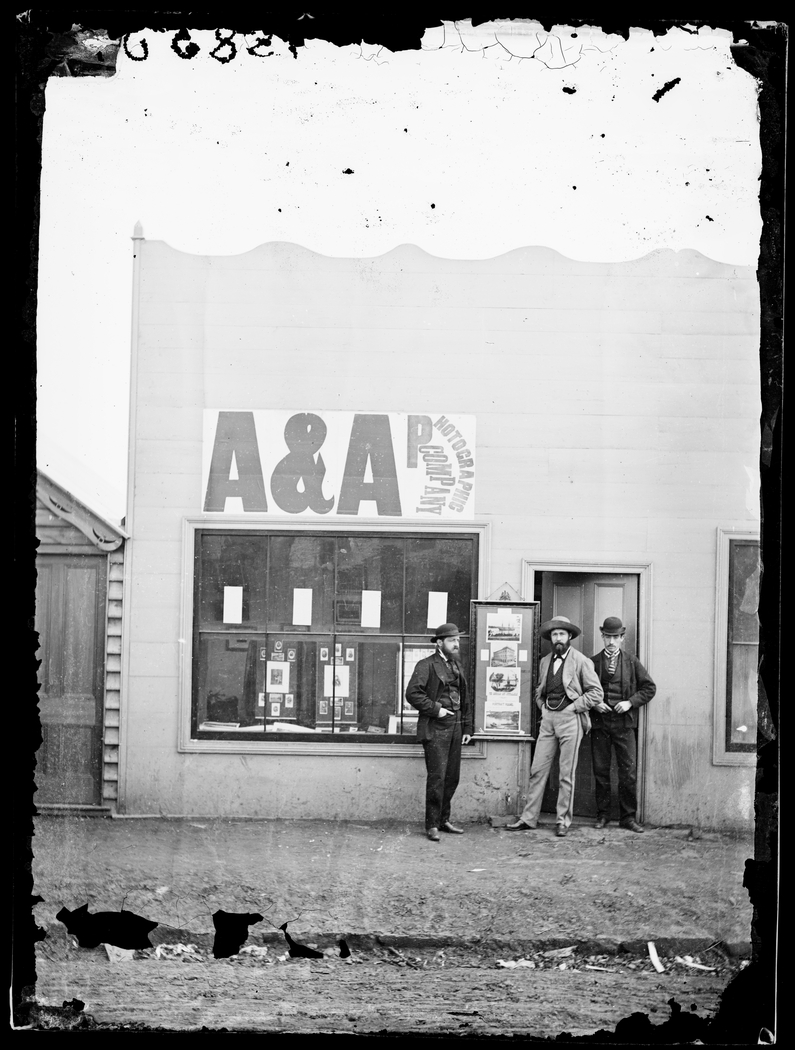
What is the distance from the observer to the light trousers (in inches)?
146

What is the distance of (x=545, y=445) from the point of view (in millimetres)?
3910

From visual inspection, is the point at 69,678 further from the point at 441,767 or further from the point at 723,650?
the point at 723,650

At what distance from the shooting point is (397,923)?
137 inches

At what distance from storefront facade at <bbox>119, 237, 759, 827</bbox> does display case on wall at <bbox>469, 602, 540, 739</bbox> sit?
20mm

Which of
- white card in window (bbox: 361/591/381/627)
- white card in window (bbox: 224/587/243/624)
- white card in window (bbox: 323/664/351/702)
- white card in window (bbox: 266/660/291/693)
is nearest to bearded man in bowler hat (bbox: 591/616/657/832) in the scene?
white card in window (bbox: 361/591/381/627)

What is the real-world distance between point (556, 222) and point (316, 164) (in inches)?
39.4

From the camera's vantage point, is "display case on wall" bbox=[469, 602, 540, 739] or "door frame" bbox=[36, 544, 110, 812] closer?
"door frame" bbox=[36, 544, 110, 812]

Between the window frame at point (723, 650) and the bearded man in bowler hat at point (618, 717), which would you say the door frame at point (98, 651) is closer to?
the bearded man in bowler hat at point (618, 717)

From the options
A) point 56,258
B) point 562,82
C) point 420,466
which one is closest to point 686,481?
point 420,466

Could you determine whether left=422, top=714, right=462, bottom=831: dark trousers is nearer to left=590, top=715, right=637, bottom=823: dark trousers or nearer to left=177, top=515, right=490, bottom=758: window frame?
left=177, top=515, right=490, bottom=758: window frame

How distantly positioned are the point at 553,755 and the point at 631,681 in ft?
1.55

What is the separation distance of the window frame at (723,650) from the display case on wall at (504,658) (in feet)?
2.55

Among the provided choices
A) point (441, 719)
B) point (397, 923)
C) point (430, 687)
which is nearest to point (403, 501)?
point (430, 687)

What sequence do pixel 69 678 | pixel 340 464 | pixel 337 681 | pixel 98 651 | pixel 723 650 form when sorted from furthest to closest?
pixel 337 681, pixel 340 464, pixel 723 650, pixel 98 651, pixel 69 678
